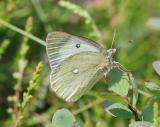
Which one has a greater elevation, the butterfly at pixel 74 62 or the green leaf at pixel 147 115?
the green leaf at pixel 147 115

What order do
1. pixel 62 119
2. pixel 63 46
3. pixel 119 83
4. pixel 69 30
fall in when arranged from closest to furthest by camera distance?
pixel 62 119
pixel 119 83
pixel 63 46
pixel 69 30

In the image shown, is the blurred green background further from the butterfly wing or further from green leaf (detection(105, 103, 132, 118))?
green leaf (detection(105, 103, 132, 118))

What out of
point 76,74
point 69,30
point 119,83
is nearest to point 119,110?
point 119,83

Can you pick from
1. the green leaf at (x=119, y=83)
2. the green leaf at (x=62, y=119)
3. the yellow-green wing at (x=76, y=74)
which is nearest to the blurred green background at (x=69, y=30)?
the yellow-green wing at (x=76, y=74)

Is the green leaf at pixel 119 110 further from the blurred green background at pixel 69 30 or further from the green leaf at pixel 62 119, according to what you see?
the blurred green background at pixel 69 30

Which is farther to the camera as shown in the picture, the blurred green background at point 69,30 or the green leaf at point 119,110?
the blurred green background at point 69,30

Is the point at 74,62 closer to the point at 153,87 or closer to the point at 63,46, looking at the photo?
the point at 63,46

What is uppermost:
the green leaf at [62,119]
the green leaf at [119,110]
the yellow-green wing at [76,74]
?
the green leaf at [62,119]

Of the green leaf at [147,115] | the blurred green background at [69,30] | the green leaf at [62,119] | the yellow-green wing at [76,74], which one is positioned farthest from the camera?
the blurred green background at [69,30]
